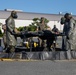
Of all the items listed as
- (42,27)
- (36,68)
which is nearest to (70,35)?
(42,27)

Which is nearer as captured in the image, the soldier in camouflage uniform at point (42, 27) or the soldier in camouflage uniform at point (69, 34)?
the soldier in camouflage uniform at point (69, 34)

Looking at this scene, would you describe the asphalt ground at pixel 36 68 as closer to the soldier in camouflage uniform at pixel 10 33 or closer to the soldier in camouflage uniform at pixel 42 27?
the soldier in camouflage uniform at pixel 10 33

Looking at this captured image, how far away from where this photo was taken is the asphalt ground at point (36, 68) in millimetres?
9055

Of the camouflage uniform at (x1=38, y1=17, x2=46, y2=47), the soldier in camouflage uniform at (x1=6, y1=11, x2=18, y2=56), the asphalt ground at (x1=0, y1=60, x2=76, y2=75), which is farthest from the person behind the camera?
the camouflage uniform at (x1=38, y1=17, x2=46, y2=47)

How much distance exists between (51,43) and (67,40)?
2292 millimetres

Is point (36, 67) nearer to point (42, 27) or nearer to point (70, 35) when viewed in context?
point (70, 35)

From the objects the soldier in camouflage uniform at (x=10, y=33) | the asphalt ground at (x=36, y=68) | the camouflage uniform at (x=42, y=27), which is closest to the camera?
the asphalt ground at (x=36, y=68)

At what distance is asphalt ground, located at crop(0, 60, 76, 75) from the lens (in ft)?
29.7

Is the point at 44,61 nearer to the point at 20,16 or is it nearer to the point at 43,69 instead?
the point at 43,69

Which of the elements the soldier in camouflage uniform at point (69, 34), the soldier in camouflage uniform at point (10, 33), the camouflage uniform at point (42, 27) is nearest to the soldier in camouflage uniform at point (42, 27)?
the camouflage uniform at point (42, 27)

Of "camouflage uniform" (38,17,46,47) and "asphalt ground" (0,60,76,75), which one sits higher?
"camouflage uniform" (38,17,46,47)

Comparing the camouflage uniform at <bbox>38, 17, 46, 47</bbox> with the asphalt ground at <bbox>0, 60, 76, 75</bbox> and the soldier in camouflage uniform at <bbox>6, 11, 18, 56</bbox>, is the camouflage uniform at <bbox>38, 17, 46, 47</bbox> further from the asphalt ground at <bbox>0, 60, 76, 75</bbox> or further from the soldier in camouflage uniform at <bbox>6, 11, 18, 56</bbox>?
the asphalt ground at <bbox>0, 60, 76, 75</bbox>

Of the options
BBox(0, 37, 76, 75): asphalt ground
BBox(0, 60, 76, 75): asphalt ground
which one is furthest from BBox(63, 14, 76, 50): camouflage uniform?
BBox(0, 60, 76, 75): asphalt ground

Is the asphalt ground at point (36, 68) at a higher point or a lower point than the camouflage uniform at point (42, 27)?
lower
